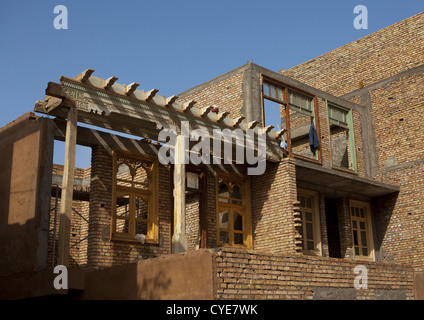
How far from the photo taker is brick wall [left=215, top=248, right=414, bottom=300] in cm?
893

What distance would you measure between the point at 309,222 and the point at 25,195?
28.4 feet

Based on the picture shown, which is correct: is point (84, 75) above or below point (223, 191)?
above

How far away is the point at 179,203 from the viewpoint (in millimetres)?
11250

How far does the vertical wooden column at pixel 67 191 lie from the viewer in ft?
32.2

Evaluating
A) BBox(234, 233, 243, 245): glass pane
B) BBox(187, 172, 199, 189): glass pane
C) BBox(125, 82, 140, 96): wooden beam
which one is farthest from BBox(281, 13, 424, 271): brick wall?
BBox(125, 82, 140, 96): wooden beam

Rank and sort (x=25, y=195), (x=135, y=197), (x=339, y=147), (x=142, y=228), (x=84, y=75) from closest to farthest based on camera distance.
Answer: (x=84, y=75)
(x=25, y=195)
(x=135, y=197)
(x=142, y=228)
(x=339, y=147)

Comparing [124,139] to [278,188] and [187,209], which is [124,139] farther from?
[278,188]

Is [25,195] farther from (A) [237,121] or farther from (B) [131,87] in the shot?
(A) [237,121]

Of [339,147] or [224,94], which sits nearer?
[224,94]

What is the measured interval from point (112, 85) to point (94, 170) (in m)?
2.08

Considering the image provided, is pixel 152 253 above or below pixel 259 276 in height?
above

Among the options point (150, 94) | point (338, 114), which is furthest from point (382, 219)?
point (150, 94)
